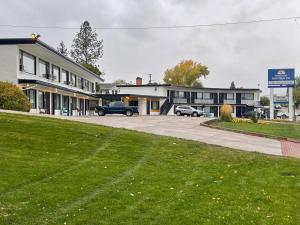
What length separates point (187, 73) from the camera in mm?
107500

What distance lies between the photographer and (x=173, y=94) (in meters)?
75.8

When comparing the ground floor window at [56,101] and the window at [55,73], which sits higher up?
the window at [55,73]

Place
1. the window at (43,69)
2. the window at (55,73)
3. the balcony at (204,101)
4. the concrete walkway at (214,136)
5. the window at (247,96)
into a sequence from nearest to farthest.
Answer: the concrete walkway at (214,136)
the window at (43,69)
the window at (55,73)
the balcony at (204,101)
the window at (247,96)

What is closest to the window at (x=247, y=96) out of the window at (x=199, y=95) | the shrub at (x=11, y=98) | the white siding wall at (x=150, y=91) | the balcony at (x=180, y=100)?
the window at (x=199, y=95)

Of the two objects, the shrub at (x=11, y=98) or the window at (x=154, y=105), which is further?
the window at (x=154, y=105)

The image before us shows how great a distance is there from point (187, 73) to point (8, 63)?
77066 mm

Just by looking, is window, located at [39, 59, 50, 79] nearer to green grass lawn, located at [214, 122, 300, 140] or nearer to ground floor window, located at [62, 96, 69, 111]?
ground floor window, located at [62, 96, 69, 111]

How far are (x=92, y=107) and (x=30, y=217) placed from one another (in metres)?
55.2

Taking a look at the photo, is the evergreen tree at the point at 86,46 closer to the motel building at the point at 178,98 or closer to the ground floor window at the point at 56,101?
the motel building at the point at 178,98

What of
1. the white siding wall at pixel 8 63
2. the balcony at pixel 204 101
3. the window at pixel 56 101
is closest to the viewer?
Result: the white siding wall at pixel 8 63

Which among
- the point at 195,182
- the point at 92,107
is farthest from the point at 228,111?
the point at 195,182

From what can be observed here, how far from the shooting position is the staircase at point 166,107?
72463 mm

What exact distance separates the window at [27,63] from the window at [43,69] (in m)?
1.63

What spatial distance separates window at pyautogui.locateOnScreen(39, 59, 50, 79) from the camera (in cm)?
3903
